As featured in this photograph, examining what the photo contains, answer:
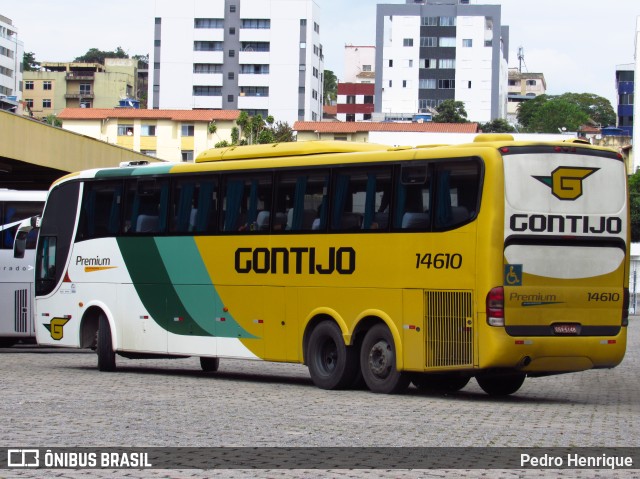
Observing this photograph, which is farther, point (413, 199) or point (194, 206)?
point (194, 206)

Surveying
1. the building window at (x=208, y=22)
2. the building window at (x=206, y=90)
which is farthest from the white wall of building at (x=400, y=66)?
the building window at (x=206, y=90)

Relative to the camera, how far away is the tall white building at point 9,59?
16188 cm

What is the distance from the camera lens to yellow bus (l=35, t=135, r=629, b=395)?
17.1 m

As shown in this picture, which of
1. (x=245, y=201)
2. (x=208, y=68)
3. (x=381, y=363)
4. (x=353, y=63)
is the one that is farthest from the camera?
(x=353, y=63)

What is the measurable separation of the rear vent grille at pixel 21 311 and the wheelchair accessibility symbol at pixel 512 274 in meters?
17.1

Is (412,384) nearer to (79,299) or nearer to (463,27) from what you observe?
(79,299)

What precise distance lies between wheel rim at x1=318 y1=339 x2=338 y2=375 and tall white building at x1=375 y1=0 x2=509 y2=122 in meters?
141

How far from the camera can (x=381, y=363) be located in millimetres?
18391

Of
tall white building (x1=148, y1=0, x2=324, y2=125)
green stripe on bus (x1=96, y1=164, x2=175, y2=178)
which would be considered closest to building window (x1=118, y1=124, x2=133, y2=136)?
tall white building (x1=148, y1=0, x2=324, y2=125)

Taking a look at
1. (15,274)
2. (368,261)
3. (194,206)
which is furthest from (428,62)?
(368,261)

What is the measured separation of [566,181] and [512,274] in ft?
4.87

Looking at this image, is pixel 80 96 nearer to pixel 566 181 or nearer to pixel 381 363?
pixel 381 363

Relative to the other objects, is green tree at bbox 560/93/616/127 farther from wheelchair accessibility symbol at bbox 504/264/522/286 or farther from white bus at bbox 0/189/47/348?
wheelchair accessibility symbol at bbox 504/264/522/286

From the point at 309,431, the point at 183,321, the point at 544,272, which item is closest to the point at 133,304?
the point at 183,321
